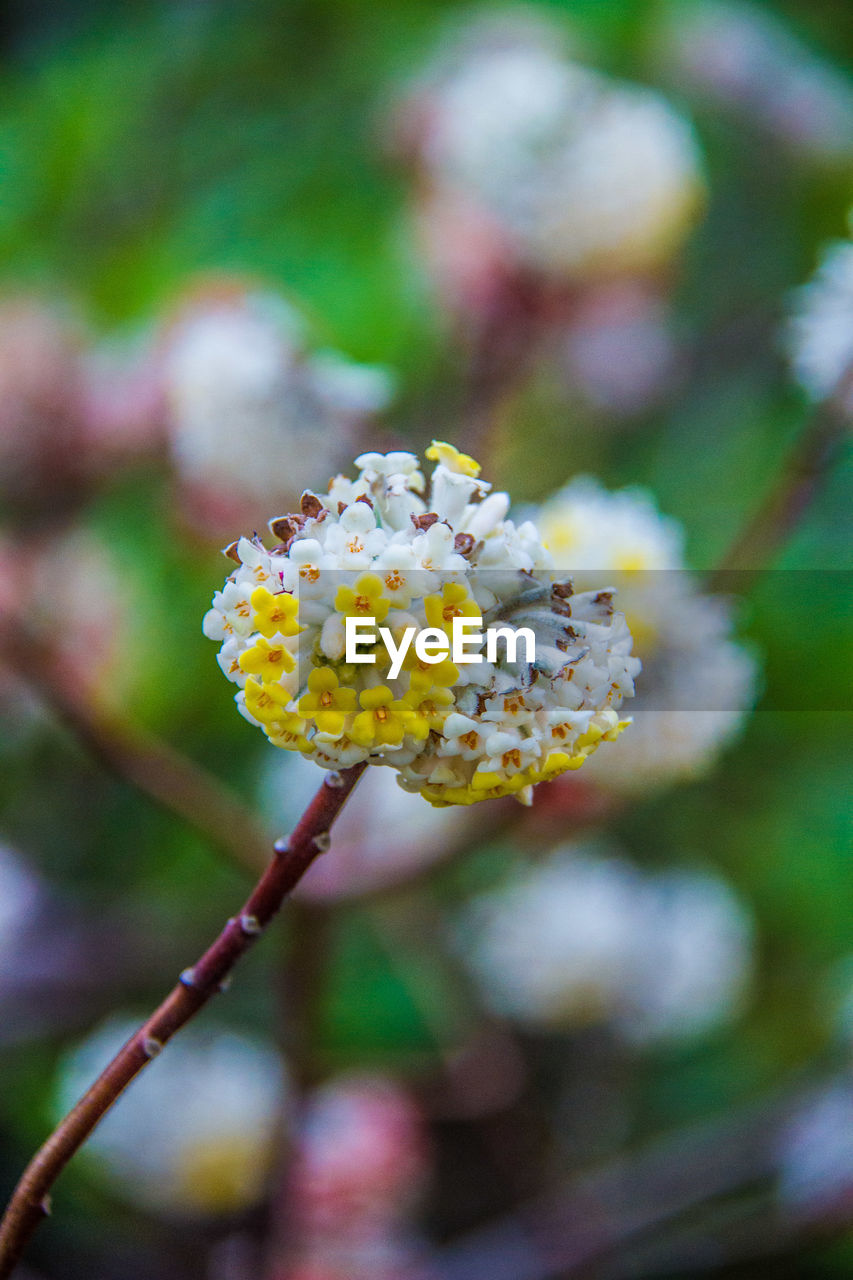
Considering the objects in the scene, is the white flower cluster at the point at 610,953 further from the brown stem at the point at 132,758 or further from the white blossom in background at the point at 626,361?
the white blossom in background at the point at 626,361

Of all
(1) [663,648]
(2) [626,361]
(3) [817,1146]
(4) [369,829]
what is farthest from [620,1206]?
(2) [626,361]

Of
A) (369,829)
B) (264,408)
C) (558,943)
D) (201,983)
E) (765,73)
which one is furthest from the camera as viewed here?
(765,73)

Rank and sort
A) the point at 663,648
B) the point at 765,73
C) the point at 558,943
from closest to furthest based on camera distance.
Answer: the point at 663,648, the point at 558,943, the point at 765,73

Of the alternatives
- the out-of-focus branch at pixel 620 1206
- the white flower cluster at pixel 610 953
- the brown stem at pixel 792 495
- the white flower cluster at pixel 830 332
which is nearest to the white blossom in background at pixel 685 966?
the white flower cluster at pixel 610 953

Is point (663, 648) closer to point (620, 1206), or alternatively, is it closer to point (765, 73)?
point (620, 1206)

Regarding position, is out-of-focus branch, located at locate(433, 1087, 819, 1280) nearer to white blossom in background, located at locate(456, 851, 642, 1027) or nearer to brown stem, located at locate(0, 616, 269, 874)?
white blossom in background, located at locate(456, 851, 642, 1027)

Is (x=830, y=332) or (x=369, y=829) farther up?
(x=830, y=332)

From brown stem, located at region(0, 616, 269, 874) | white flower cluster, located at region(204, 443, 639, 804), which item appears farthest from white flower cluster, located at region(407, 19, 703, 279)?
white flower cluster, located at region(204, 443, 639, 804)
